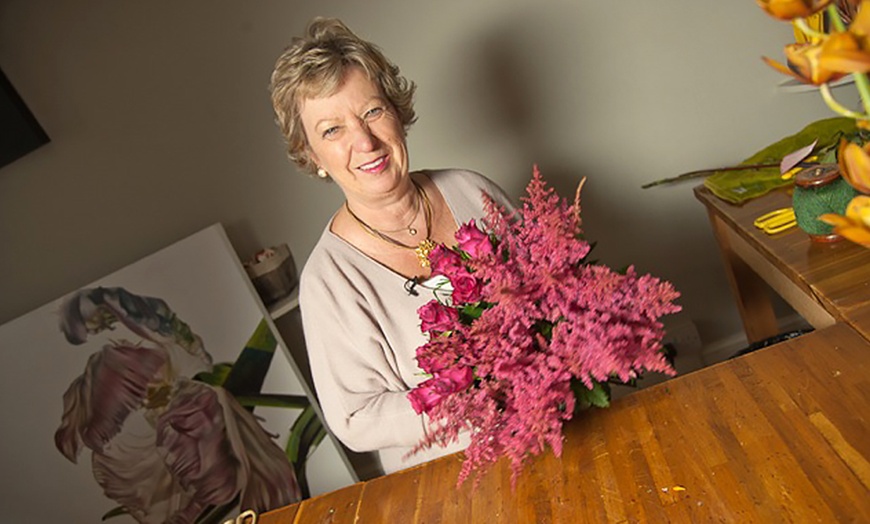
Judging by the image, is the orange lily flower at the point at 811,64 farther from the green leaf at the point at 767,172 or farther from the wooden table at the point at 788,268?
the green leaf at the point at 767,172

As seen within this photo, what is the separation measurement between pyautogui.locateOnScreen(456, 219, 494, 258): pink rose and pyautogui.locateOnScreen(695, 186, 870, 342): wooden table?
26.8 inches

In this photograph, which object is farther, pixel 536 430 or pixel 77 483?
pixel 77 483

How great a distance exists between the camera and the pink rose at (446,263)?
131 cm

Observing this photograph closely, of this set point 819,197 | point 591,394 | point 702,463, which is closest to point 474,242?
point 591,394

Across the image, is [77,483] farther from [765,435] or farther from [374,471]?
[765,435]

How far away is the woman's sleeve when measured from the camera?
173 centimetres

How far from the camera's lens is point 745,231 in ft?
6.57

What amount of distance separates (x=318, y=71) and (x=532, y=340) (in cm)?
80

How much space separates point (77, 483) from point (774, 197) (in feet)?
7.14

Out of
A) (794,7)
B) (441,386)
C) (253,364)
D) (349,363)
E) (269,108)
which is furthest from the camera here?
(253,364)

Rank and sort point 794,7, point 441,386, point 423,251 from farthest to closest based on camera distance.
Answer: point 423,251 → point 441,386 → point 794,7

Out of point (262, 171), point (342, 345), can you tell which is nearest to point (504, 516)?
point (342, 345)

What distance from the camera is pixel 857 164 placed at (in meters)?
0.73

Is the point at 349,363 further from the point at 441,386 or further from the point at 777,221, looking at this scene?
the point at 777,221
